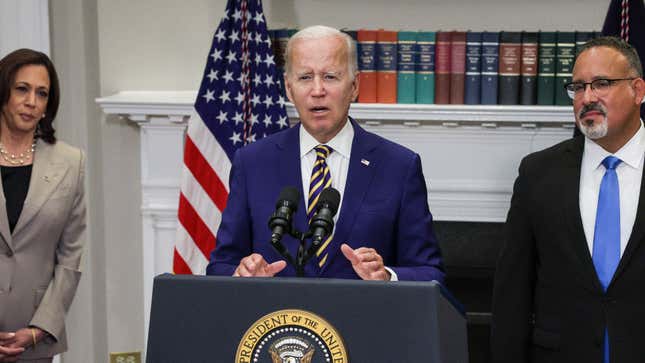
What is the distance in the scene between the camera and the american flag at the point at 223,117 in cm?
433

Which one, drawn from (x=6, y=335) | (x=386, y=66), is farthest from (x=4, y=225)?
(x=386, y=66)

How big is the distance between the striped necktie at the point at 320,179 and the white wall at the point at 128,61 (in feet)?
7.78

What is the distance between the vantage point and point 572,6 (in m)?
4.58

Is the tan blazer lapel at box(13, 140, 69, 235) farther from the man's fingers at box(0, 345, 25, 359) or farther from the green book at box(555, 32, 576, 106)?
the green book at box(555, 32, 576, 106)

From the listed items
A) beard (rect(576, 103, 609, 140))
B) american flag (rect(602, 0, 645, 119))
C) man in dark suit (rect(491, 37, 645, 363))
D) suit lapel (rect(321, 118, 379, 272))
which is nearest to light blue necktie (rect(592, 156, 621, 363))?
man in dark suit (rect(491, 37, 645, 363))

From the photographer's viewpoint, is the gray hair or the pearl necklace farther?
the pearl necklace

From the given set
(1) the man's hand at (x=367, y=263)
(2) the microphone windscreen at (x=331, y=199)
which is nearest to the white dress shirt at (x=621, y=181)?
(1) the man's hand at (x=367, y=263)

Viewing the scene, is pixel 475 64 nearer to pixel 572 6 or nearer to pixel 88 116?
pixel 572 6

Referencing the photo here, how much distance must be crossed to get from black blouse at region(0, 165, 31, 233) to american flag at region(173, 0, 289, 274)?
1226 mm

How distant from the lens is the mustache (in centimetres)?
280

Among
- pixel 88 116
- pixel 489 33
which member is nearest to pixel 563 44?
pixel 489 33

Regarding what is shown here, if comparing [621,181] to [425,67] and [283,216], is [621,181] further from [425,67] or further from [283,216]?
[425,67]

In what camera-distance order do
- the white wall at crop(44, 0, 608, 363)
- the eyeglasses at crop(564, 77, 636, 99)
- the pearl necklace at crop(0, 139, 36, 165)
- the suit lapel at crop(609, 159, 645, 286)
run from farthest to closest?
the white wall at crop(44, 0, 608, 363), the pearl necklace at crop(0, 139, 36, 165), the eyeglasses at crop(564, 77, 636, 99), the suit lapel at crop(609, 159, 645, 286)

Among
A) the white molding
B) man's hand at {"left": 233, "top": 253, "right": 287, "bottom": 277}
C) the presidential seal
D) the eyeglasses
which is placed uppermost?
the eyeglasses
